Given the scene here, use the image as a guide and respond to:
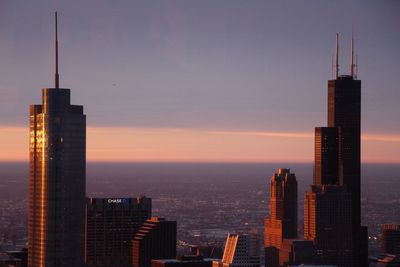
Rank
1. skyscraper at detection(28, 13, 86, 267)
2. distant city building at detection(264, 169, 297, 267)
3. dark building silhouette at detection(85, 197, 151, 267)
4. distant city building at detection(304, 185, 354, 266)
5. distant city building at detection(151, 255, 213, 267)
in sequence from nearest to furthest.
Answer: distant city building at detection(151, 255, 213, 267) < skyscraper at detection(28, 13, 86, 267) < dark building silhouette at detection(85, 197, 151, 267) < distant city building at detection(304, 185, 354, 266) < distant city building at detection(264, 169, 297, 267)

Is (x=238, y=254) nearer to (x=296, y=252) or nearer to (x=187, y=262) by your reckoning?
(x=187, y=262)

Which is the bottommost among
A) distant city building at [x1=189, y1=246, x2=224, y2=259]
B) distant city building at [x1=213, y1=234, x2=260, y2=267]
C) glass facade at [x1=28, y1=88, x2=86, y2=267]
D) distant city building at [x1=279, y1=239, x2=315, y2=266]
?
distant city building at [x1=279, y1=239, x2=315, y2=266]

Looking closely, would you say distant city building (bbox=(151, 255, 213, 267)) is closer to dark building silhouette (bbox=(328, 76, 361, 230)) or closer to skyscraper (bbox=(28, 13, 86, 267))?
skyscraper (bbox=(28, 13, 86, 267))

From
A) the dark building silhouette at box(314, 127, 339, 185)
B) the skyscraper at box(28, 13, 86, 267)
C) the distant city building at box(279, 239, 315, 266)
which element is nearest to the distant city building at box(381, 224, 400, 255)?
the distant city building at box(279, 239, 315, 266)

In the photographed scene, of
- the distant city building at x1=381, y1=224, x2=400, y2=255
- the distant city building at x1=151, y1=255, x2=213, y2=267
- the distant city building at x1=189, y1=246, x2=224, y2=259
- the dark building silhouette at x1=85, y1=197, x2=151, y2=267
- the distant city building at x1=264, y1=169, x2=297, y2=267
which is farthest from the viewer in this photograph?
the distant city building at x1=264, y1=169, x2=297, y2=267

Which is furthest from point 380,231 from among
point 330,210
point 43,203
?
point 43,203

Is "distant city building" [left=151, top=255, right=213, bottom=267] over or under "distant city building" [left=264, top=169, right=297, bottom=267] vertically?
under

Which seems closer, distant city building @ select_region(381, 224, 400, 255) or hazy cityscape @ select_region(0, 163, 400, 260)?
hazy cityscape @ select_region(0, 163, 400, 260)

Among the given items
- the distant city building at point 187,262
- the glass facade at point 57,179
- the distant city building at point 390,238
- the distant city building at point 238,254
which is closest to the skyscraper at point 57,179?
the glass facade at point 57,179
